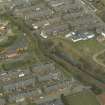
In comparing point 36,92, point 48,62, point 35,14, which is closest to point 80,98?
point 36,92

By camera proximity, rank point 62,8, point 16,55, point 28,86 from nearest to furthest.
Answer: point 28,86
point 16,55
point 62,8

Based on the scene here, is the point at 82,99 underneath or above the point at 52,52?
above

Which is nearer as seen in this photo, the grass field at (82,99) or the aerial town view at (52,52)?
the grass field at (82,99)

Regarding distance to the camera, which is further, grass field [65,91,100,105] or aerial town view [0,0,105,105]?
aerial town view [0,0,105,105]

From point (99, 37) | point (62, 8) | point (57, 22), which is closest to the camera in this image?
point (99, 37)

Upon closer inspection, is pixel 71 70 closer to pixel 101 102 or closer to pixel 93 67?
pixel 93 67
